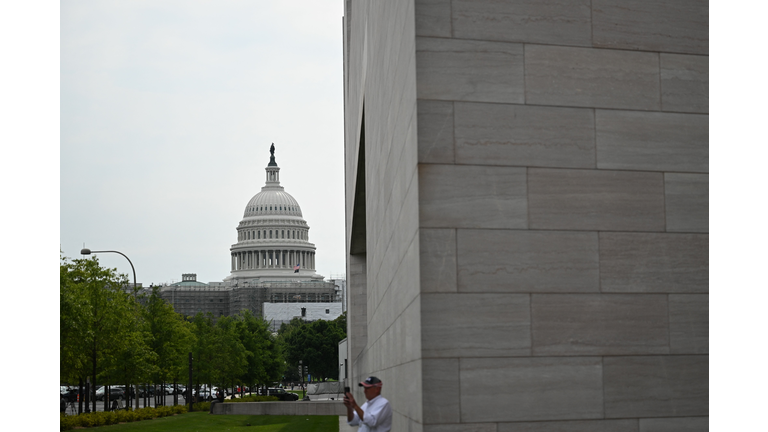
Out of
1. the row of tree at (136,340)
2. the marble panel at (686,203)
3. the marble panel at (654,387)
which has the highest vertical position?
the marble panel at (686,203)

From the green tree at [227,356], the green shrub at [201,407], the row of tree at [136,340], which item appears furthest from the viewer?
the green tree at [227,356]

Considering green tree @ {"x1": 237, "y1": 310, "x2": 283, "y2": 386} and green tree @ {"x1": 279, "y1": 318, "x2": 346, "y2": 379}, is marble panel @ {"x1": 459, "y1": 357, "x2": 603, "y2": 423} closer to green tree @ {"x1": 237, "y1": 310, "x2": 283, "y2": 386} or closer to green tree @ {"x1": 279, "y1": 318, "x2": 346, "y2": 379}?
green tree @ {"x1": 237, "y1": 310, "x2": 283, "y2": 386}

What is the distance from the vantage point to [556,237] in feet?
23.8

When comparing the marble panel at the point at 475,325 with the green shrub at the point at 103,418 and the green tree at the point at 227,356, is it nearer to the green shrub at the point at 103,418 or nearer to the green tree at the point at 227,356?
the green shrub at the point at 103,418

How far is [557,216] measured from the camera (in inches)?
286

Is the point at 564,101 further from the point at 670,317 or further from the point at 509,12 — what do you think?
the point at 670,317

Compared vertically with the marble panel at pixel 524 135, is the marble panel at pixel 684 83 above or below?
above

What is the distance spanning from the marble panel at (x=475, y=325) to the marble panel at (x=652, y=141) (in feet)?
5.51

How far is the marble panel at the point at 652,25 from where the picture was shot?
770 centimetres

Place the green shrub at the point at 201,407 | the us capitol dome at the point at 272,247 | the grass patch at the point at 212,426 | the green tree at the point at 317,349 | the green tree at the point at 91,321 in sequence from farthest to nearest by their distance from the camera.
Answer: the us capitol dome at the point at 272,247 → the green tree at the point at 317,349 → the green shrub at the point at 201,407 → the grass patch at the point at 212,426 → the green tree at the point at 91,321

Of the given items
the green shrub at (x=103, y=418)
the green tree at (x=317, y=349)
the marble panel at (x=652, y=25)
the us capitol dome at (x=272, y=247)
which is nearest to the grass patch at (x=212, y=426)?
the green shrub at (x=103, y=418)

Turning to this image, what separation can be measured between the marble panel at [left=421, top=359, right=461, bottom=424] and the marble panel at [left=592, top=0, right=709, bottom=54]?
3.51 metres

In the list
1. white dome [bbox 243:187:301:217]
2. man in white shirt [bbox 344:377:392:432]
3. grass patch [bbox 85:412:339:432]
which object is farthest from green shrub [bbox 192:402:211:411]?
white dome [bbox 243:187:301:217]

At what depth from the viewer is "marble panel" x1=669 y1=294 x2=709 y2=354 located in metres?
7.30
